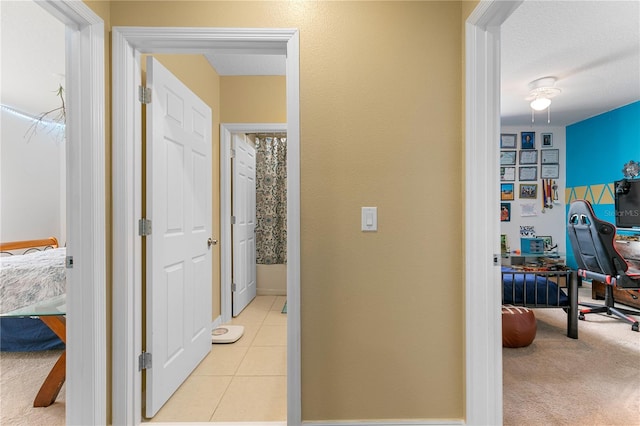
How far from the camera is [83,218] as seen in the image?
142 cm

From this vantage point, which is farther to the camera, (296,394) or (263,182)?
(263,182)

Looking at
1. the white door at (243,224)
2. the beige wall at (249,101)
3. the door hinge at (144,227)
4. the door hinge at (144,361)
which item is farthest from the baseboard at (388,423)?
the beige wall at (249,101)

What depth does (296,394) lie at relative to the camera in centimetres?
153

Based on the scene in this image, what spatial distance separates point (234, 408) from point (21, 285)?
78.7 inches

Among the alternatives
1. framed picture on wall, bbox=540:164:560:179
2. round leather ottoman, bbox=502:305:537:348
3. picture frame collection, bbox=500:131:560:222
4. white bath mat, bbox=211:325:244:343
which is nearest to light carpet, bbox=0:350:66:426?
white bath mat, bbox=211:325:244:343

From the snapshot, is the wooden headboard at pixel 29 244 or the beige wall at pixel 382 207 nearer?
the beige wall at pixel 382 207

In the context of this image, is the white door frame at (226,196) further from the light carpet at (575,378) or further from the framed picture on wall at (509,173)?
the framed picture on wall at (509,173)

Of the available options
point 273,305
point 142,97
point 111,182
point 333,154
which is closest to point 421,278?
point 333,154

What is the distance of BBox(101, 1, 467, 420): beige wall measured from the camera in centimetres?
156

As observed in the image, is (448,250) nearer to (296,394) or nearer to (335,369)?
(335,369)

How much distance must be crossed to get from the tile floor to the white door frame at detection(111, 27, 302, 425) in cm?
29

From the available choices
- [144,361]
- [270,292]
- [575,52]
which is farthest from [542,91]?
[144,361]

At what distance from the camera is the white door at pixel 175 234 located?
5.65 feet

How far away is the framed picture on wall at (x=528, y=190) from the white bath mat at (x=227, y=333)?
4.89 metres
